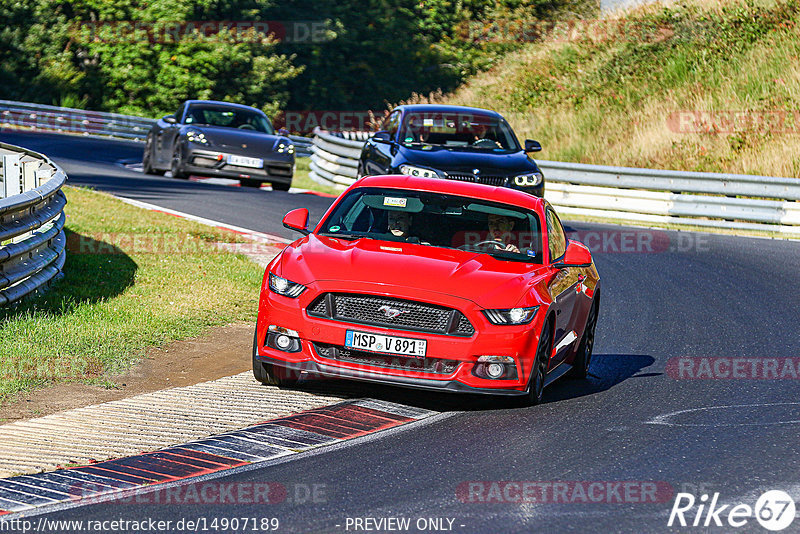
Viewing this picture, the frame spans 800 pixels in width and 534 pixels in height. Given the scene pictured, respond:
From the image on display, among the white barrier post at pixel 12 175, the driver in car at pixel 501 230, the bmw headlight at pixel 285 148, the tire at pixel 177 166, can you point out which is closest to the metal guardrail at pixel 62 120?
the tire at pixel 177 166

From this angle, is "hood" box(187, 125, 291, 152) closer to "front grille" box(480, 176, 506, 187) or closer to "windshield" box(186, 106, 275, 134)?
"windshield" box(186, 106, 275, 134)

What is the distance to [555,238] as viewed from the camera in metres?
9.69

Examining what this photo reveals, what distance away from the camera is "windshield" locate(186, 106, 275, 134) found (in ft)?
78.4

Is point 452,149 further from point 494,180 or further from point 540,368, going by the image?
point 540,368

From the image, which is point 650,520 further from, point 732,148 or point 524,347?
point 732,148

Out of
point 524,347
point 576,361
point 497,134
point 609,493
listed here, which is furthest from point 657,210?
point 609,493

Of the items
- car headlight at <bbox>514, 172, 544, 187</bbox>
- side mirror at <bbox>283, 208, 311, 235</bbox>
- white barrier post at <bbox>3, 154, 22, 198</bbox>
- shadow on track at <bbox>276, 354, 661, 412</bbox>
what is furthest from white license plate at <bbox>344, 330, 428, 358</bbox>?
car headlight at <bbox>514, 172, 544, 187</bbox>

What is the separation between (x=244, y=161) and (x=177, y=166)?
1305 mm

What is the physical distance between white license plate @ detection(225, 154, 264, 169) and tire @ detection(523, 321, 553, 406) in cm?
1504

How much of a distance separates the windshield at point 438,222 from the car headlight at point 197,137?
1363 cm

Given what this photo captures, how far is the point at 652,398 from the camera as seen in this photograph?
29.3ft

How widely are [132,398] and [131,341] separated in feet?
5.48

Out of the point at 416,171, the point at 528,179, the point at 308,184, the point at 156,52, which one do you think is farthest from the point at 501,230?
the point at 156,52

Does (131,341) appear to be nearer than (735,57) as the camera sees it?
Yes
